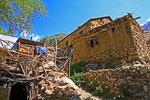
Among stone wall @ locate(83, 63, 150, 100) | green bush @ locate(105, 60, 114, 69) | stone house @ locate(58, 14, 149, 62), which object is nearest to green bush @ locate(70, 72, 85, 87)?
stone wall @ locate(83, 63, 150, 100)

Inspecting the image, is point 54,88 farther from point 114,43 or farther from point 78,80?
point 114,43

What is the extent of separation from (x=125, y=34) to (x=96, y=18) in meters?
8.40

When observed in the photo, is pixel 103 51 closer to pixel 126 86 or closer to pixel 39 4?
pixel 126 86

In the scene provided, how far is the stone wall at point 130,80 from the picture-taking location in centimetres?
563

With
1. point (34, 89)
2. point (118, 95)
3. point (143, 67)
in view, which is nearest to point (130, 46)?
point (143, 67)

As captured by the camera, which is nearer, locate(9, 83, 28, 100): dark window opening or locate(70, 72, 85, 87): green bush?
locate(9, 83, 28, 100): dark window opening

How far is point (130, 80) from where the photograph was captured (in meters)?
6.29

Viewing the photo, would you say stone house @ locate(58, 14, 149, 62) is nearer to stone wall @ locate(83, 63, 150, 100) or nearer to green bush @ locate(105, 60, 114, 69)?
green bush @ locate(105, 60, 114, 69)

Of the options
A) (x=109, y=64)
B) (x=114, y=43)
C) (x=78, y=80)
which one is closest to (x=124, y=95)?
(x=109, y=64)

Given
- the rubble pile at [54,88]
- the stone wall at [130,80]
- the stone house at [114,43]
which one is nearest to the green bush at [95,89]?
the stone wall at [130,80]

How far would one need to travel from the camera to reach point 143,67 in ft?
19.6

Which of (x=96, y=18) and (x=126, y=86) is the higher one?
(x=96, y=18)

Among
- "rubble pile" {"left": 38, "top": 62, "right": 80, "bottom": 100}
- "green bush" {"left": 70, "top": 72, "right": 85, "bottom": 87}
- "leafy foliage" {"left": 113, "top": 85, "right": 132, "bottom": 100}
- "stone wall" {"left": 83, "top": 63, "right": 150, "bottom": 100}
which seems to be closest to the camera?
"stone wall" {"left": 83, "top": 63, "right": 150, "bottom": 100}

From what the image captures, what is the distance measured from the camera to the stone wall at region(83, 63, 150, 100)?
5.63 m
